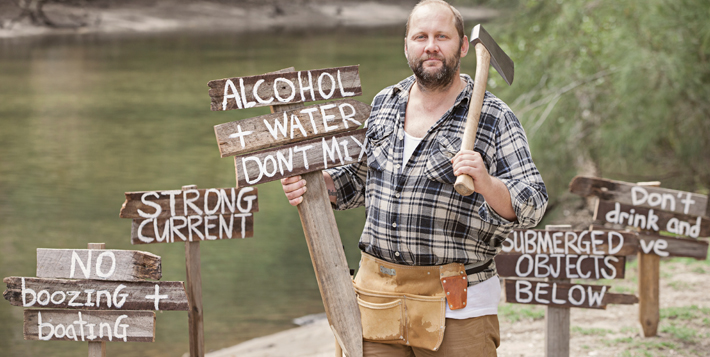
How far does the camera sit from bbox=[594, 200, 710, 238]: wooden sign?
3824 mm

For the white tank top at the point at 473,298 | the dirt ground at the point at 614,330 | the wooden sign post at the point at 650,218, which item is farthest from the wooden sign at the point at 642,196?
the white tank top at the point at 473,298

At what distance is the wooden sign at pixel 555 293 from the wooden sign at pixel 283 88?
1573 millimetres

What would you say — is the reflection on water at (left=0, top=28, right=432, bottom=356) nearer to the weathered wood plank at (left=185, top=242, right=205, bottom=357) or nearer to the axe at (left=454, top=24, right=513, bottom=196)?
the weathered wood plank at (left=185, top=242, right=205, bottom=357)

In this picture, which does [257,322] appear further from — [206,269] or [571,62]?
[571,62]

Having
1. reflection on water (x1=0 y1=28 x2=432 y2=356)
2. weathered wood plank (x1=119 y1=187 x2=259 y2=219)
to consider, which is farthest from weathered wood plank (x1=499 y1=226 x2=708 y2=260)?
reflection on water (x1=0 y1=28 x2=432 y2=356)

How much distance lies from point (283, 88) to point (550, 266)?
1.76m

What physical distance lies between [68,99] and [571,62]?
46.0ft

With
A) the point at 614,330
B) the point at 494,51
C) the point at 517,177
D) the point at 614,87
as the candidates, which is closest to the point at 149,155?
the point at 614,87

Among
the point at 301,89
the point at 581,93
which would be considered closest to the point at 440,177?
the point at 301,89

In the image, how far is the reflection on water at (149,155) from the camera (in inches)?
258

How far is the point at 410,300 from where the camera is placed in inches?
79.7

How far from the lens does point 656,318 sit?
396 cm

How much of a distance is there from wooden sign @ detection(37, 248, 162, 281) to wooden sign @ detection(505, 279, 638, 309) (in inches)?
65.8

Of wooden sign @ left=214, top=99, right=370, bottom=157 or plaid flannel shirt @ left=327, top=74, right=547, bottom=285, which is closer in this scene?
plaid flannel shirt @ left=327, top=74, right=547, bottom=285
